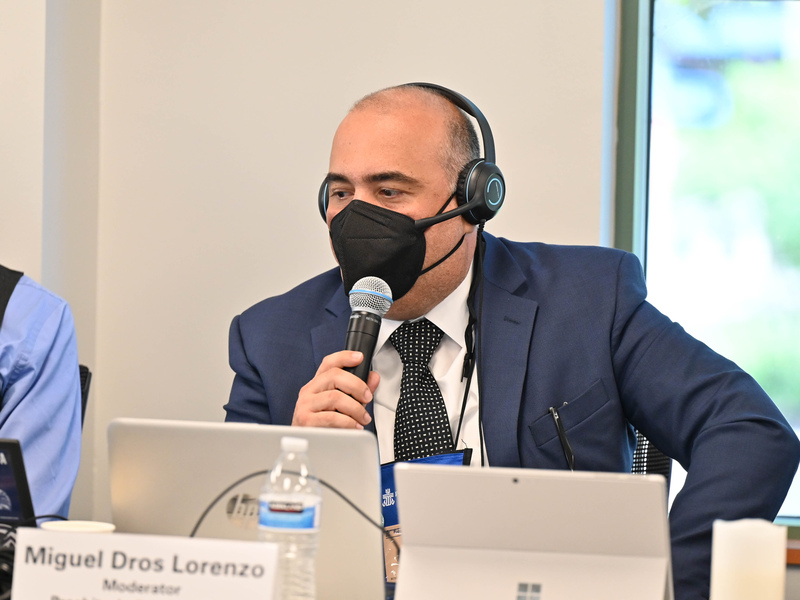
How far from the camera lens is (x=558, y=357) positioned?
1663 millimetres

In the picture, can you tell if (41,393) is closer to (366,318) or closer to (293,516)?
(366,318)

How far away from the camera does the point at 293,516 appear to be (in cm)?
85

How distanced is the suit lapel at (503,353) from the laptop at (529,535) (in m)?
0.72

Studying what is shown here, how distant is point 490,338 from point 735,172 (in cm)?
124

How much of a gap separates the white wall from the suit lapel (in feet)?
2.15

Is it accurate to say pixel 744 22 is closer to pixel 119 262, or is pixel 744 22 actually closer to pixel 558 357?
pixel 558 357

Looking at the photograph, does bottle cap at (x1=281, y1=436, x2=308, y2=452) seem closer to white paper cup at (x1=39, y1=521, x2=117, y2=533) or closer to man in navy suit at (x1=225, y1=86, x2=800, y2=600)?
white paper cup at (x1=39, y1=521, x2=117, y2=533)

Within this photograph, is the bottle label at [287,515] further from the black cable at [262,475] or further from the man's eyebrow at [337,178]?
the man's eyebrow at [337,178]

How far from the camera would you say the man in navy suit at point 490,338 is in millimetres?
1578

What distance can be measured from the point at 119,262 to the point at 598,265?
55.8 inches

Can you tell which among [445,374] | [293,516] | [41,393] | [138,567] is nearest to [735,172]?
[445,374]

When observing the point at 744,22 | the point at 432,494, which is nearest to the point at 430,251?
the point at 432,494

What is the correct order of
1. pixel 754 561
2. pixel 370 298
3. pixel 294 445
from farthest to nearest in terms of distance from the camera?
pixel 370 298 → pixel 294 445 → pixel 754 561

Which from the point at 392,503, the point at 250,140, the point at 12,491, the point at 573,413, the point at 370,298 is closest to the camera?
the point at 12,491
